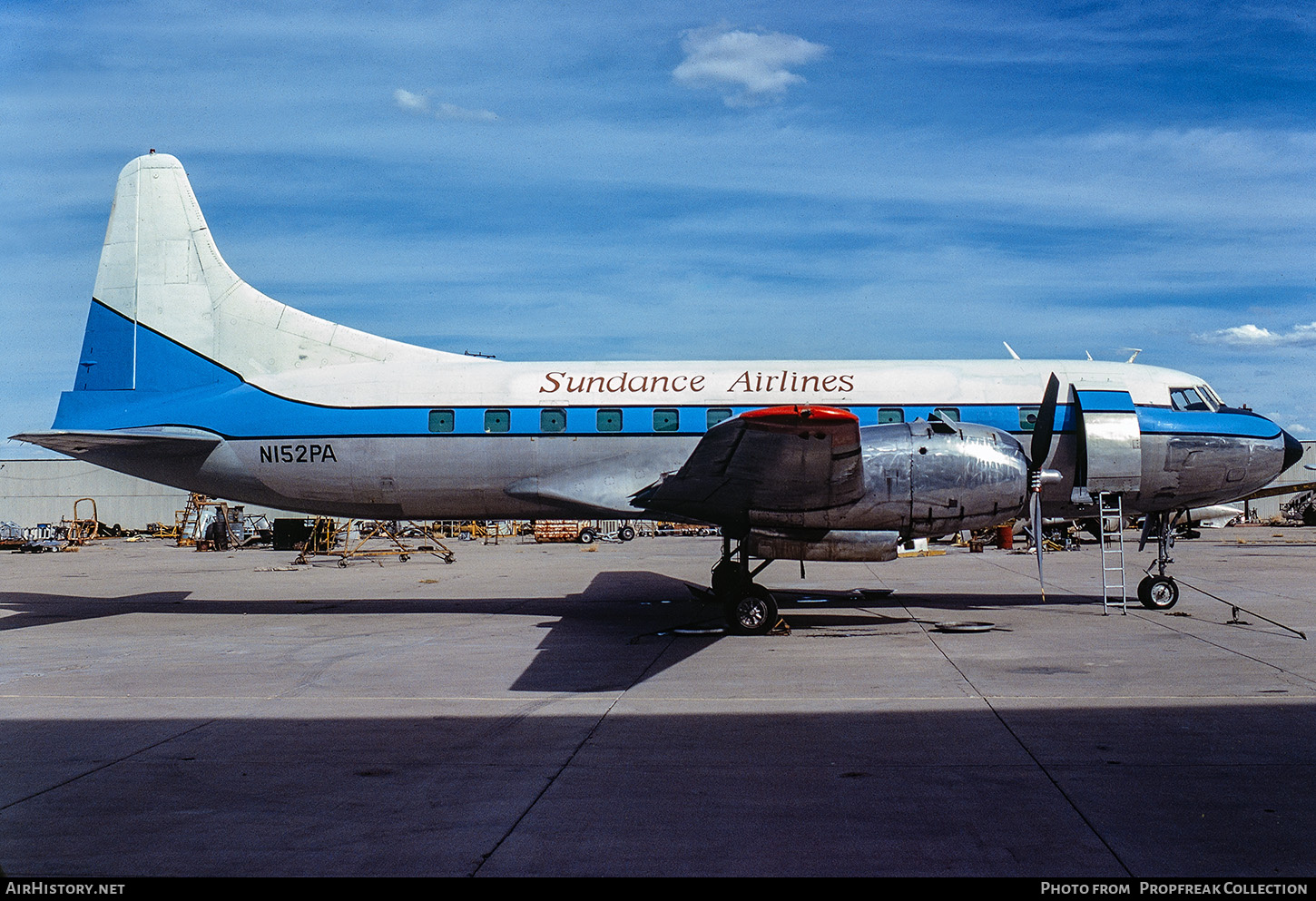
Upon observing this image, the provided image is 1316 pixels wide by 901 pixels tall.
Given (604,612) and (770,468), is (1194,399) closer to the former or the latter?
(770,468)

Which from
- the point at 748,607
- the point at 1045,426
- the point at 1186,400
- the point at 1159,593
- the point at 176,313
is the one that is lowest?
the point at 1159,593

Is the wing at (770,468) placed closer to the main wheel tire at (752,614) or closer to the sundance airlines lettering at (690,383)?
the main wheel tire at (752,614)

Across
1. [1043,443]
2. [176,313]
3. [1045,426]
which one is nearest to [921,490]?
[1043,443]

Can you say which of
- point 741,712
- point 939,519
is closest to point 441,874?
point 741,712

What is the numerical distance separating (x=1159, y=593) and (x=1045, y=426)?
372 cm

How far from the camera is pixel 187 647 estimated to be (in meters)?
13.6

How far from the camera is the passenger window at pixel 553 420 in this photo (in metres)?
16.3

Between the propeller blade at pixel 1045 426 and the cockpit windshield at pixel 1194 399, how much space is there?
2.70m

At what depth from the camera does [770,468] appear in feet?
40.0

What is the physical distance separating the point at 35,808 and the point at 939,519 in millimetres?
11062

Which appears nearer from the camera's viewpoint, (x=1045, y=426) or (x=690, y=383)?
(x=1045, y=426)

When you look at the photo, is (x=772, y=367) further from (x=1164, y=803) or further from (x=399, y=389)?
(x=1164, y=803)

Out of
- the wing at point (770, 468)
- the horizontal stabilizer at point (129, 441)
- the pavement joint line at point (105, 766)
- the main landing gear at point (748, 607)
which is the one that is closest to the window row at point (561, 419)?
the wing at point (770, 468)

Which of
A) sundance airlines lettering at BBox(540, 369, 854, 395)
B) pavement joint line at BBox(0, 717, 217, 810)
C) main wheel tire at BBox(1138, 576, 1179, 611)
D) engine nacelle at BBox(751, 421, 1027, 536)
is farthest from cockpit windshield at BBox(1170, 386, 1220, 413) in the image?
pavement joint line at BBox(0, 717, 217, 810)
